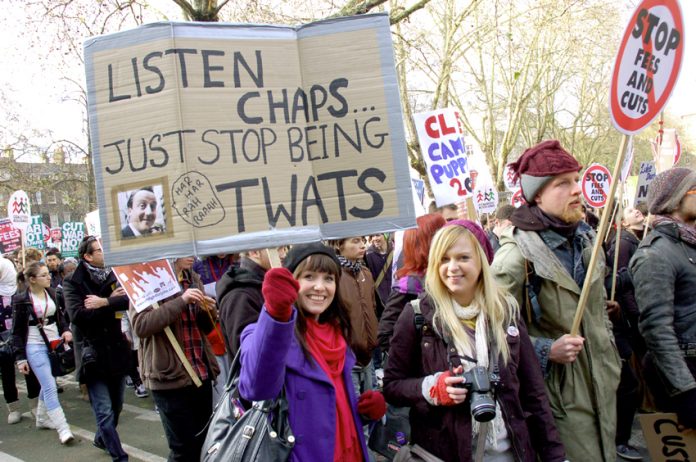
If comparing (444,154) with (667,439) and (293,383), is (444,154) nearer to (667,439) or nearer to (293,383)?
(667,439)

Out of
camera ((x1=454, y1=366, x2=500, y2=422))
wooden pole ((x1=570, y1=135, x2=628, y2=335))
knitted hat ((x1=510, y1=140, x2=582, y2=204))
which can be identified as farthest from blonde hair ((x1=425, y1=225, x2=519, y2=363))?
knitted hat ((x1=510, y1=140, x2=582, y2=204))

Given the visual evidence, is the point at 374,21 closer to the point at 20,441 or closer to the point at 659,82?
the point at 659,82

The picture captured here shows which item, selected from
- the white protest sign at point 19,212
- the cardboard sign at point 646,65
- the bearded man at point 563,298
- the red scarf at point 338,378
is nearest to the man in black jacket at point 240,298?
the red scarf at point 338,378

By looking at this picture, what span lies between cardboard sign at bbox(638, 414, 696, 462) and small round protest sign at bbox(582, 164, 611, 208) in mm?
7912

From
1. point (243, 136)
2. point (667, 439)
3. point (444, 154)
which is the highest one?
point (444, 154)

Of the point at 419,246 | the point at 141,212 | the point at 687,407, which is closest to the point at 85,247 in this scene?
the point at 419,246

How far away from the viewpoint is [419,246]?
3.92m

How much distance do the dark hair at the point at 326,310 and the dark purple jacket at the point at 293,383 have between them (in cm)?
5

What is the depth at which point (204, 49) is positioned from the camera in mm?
2320

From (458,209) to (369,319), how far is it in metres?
1.51

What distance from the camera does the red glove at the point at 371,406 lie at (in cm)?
251

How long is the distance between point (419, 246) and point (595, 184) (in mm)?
7833

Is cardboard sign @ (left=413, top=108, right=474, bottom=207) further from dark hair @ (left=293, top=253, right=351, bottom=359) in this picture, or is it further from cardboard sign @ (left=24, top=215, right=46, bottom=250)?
cardboard sign @ (left=24, top=215, right=46, bottom=250)

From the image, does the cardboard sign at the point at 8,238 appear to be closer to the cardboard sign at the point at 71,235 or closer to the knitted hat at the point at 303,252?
the cardboard sign at the point at 71,235
